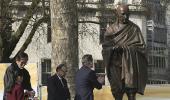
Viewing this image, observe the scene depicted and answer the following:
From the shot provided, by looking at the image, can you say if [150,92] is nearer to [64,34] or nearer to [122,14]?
[64,34]

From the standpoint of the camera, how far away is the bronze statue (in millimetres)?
9773

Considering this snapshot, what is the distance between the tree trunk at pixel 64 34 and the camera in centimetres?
1500

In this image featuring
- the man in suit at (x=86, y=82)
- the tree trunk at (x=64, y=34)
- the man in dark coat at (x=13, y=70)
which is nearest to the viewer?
the man in dark coat at (x=13, y=70)

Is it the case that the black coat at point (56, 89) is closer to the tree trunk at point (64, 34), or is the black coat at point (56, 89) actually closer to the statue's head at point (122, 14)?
the statue's head at point (122, 14)

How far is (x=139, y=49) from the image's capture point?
9906 mm

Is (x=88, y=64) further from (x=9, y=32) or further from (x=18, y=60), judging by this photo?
(x=9, y=32)

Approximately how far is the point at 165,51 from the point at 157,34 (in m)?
2.36

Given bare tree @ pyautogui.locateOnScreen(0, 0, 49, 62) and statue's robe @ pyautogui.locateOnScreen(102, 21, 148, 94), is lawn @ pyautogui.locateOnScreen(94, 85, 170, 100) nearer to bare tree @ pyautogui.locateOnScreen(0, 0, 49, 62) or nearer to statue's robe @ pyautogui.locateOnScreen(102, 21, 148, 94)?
statue's robe @ pyautogui.locateOnScreen(102, 21, 148, 94)

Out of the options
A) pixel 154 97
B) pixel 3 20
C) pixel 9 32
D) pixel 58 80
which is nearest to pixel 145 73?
pixel 58 80

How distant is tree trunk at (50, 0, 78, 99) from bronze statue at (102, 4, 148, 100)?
501 centimetres

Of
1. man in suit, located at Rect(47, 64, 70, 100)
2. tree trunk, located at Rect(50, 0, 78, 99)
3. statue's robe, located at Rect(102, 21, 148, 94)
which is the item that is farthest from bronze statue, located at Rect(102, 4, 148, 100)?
tree trunk, located at Rect(50, 0, 78, 99)

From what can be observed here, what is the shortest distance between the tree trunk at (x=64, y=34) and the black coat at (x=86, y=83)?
11.0 feet

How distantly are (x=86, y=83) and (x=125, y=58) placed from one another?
6.75ft

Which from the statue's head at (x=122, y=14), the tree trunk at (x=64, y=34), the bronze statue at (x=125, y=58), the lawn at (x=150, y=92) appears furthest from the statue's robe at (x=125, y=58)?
the lawn at (x=150, y=92)
